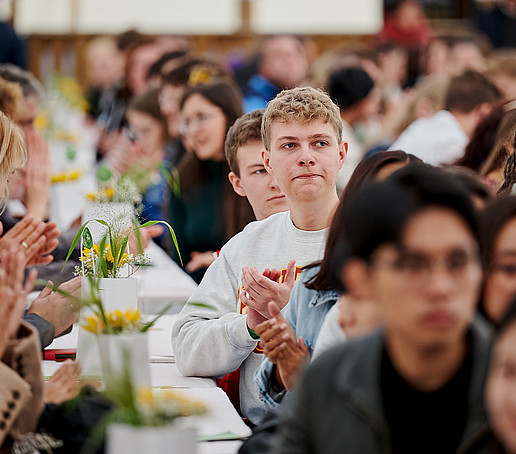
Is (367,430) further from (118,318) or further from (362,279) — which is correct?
(118,318)

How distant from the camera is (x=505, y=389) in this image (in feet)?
4.04

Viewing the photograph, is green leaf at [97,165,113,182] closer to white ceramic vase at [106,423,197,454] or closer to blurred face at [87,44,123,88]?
white ceramic vase at [106,423,197,454]

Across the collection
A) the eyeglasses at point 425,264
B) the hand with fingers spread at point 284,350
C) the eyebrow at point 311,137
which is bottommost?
the hand with fingers spread at point 284,350

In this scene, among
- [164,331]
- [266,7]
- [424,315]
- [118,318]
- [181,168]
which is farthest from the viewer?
[266,7]

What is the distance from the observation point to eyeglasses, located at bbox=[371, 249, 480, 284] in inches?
50.8

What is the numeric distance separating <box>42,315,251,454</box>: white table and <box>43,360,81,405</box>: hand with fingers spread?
0.27 metres

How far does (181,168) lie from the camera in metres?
4.39

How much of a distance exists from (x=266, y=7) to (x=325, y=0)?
0.80 m

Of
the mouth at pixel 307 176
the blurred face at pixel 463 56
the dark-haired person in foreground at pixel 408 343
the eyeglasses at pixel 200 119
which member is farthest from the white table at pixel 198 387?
the blurred face at pixel 463 56

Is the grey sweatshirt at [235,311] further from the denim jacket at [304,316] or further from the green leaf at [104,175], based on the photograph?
the green leaf at [104,175]

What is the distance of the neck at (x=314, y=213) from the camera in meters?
2.53

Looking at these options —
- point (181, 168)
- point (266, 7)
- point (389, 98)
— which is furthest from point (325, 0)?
point (181, 168)

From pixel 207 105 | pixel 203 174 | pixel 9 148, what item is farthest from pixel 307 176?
pixel 207 105

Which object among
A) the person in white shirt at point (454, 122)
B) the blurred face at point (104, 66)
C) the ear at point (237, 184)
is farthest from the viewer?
the blurred face at point (104, 66)
